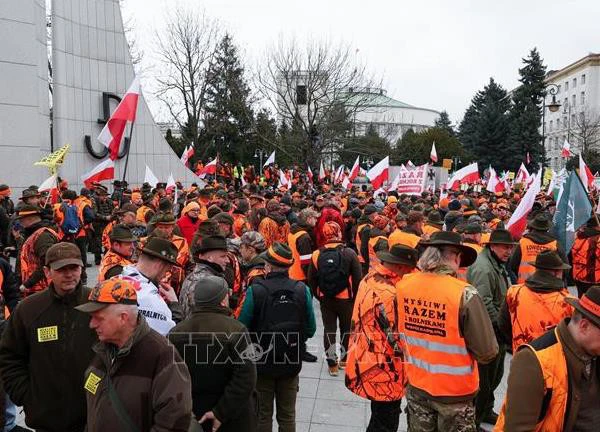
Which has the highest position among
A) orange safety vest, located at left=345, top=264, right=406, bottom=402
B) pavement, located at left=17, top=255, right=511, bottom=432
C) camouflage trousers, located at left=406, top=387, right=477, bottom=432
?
orange safety vest, located at left=345, top=264, right=406, bottom=402

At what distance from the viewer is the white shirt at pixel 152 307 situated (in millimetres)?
3908

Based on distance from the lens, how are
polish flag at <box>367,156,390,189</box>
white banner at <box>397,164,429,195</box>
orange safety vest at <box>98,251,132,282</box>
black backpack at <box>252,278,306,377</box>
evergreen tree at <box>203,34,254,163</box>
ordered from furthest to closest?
evergreen tree at <box>203,34,254,163</box>, polish flag at <box>367,156,390,189</box>, white banner at <box>397,164,429,195</box>, orange safety vest at <box>98,251,132,282</box>, black backpack at <box>252,278,306,377</box>

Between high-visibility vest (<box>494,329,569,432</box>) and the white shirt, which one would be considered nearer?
high-visibility vest (<box>494,329,569,432</box>)

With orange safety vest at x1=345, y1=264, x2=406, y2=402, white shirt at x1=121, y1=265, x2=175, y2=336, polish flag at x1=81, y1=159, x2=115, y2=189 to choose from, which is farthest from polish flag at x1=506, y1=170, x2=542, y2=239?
polish flag at x1=81, y1=159, x2=115, y2=189

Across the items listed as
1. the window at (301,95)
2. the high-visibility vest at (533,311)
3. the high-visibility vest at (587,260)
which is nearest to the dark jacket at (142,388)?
the high-visibility vest at (533,311)

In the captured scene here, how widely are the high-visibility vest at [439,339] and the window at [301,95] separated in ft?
88.0

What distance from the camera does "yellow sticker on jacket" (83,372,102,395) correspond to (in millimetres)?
2975

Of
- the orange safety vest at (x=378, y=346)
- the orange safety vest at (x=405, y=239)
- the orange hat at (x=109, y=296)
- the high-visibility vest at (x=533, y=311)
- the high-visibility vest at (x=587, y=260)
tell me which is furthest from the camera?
the high-visibility vest at (x=587, y=260)

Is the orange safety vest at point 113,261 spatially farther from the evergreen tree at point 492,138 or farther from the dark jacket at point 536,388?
the evergreen tree at point 492,138

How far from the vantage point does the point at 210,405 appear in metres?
3.66

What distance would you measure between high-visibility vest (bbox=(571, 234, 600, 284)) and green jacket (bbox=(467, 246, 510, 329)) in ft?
12.2

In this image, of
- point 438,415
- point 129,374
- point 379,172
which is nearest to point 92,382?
point 129,374

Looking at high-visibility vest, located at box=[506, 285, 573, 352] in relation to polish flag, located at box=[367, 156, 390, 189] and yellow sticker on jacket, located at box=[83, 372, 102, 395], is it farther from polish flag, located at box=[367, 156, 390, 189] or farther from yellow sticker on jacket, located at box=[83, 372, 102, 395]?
polish flag, located at box=[367, 156, 390, 189]

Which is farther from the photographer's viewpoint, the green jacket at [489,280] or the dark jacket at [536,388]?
the green jacket at [489,280]
